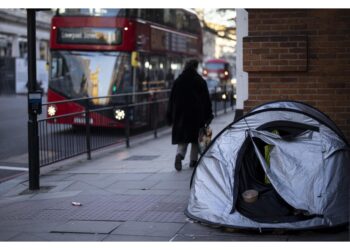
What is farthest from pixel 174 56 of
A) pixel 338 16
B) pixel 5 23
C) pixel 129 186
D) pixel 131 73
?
pixel 5 23

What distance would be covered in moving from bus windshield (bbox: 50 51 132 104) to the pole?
7.75 meters

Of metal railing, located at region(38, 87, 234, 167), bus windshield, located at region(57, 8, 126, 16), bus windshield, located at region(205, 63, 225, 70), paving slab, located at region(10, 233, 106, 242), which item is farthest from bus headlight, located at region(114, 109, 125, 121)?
bus windshield, located at region(205, 63, 225, 70)

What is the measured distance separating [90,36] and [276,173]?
11.3 m

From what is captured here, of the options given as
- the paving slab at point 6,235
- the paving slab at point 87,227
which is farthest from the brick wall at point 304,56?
the paving slab at point 6,235

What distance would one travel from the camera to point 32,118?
878 cm

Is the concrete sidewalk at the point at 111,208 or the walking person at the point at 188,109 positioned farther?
the walking person at the point at 188,109

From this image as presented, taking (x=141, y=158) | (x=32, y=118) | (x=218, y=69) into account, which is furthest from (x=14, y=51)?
(x=32, y=118)

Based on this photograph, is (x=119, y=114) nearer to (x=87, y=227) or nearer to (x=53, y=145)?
(x=53, y=145)

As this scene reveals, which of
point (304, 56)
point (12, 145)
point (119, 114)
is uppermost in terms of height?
point (304, 56)

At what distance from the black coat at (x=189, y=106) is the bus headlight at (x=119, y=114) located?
11.9ft

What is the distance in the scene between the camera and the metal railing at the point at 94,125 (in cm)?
1121

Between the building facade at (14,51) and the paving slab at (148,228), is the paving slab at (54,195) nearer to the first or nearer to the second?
the paving slab at (148,228)

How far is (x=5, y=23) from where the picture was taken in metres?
46.6

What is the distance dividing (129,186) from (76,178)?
1338mm
